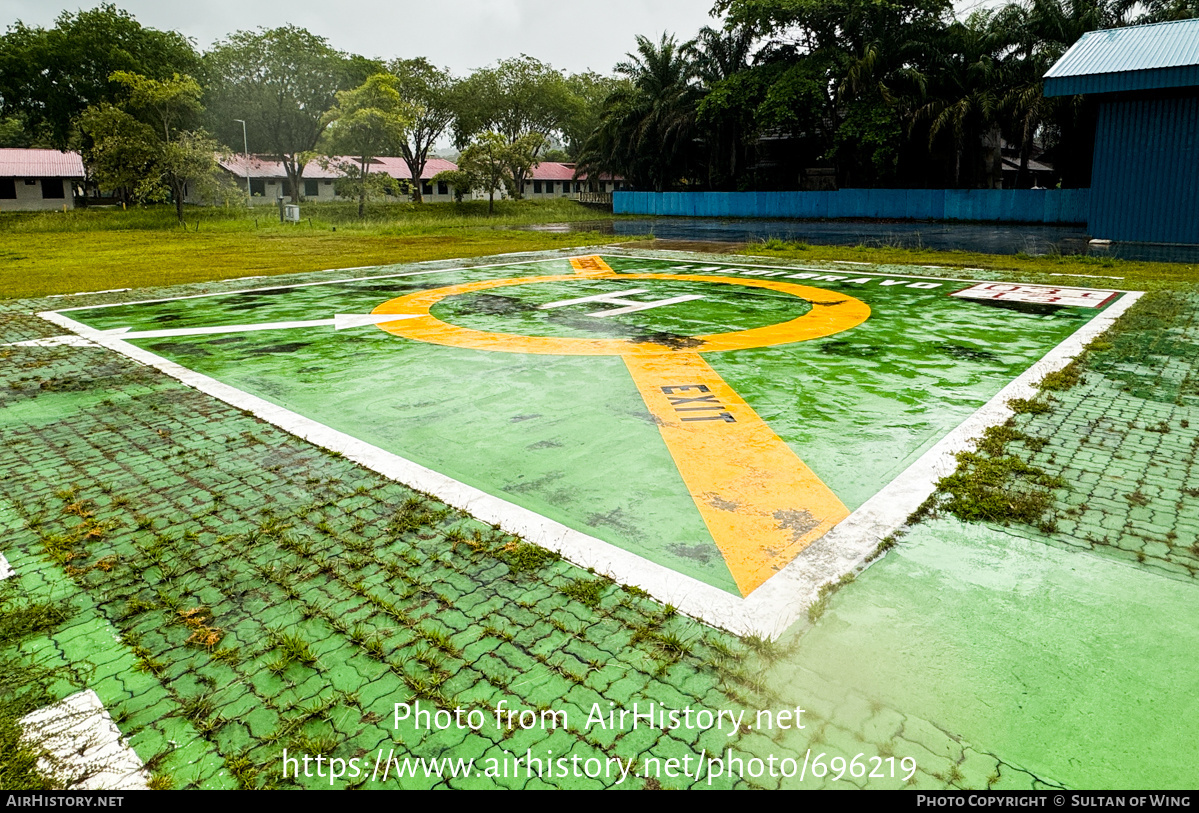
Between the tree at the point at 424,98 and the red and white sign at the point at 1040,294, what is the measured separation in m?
48.4

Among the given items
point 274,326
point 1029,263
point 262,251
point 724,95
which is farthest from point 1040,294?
point 724,95

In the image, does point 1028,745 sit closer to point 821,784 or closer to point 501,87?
point 821,784

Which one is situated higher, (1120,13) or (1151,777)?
(1120,13)

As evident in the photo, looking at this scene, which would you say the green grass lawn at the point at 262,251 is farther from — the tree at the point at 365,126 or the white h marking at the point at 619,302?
the white h marking at the point at 619,302

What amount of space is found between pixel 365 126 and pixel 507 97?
19.8 m

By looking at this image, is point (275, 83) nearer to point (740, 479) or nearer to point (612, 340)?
point (612, 340)

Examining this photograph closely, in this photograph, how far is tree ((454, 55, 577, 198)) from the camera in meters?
57.7

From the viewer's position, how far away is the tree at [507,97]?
2272 inches

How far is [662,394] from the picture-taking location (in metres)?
6.99

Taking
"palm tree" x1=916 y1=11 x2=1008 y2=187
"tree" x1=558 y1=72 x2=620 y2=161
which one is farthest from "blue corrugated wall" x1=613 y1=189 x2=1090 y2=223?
"tree" x1=558 y1=72 x2=620 y2=161

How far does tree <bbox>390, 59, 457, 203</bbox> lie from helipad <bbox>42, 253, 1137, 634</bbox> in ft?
153

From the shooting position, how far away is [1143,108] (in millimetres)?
19109
